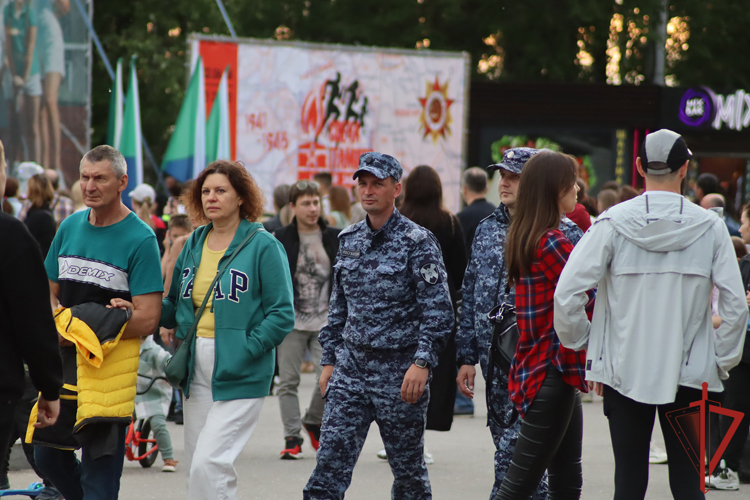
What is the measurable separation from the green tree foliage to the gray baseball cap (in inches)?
934

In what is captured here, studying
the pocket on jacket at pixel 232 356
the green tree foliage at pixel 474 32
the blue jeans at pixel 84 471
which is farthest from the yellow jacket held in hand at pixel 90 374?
the green tree foliage at pixel 474 32

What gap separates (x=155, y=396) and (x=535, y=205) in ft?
12.4

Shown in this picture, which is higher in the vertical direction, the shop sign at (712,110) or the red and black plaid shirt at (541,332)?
the shop sign at (712,110)

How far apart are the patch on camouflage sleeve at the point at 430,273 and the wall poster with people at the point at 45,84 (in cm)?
Result: 1213

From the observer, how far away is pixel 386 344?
191 inches

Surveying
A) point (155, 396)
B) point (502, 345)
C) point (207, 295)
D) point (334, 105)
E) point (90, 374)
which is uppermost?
point (334, 105)

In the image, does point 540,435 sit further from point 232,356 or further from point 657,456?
point 657,456

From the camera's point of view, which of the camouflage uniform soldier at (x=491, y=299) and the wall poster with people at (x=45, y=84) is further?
the wall poster with people at (x=45, y=84)

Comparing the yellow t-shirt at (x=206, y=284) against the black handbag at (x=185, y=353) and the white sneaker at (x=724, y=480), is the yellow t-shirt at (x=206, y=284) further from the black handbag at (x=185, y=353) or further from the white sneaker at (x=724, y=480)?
the white sneaker at (x=724, y=480)

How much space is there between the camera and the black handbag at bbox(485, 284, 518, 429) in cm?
484

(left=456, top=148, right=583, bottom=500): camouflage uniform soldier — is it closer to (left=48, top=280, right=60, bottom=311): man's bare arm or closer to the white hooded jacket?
the white hooded jacket

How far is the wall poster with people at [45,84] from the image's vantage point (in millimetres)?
15797

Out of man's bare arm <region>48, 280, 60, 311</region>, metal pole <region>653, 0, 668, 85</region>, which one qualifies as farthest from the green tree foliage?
man's bare arm <region>48, 280, 60, 311</region>

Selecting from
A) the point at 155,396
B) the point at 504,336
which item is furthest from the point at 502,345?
the point at 155,396
